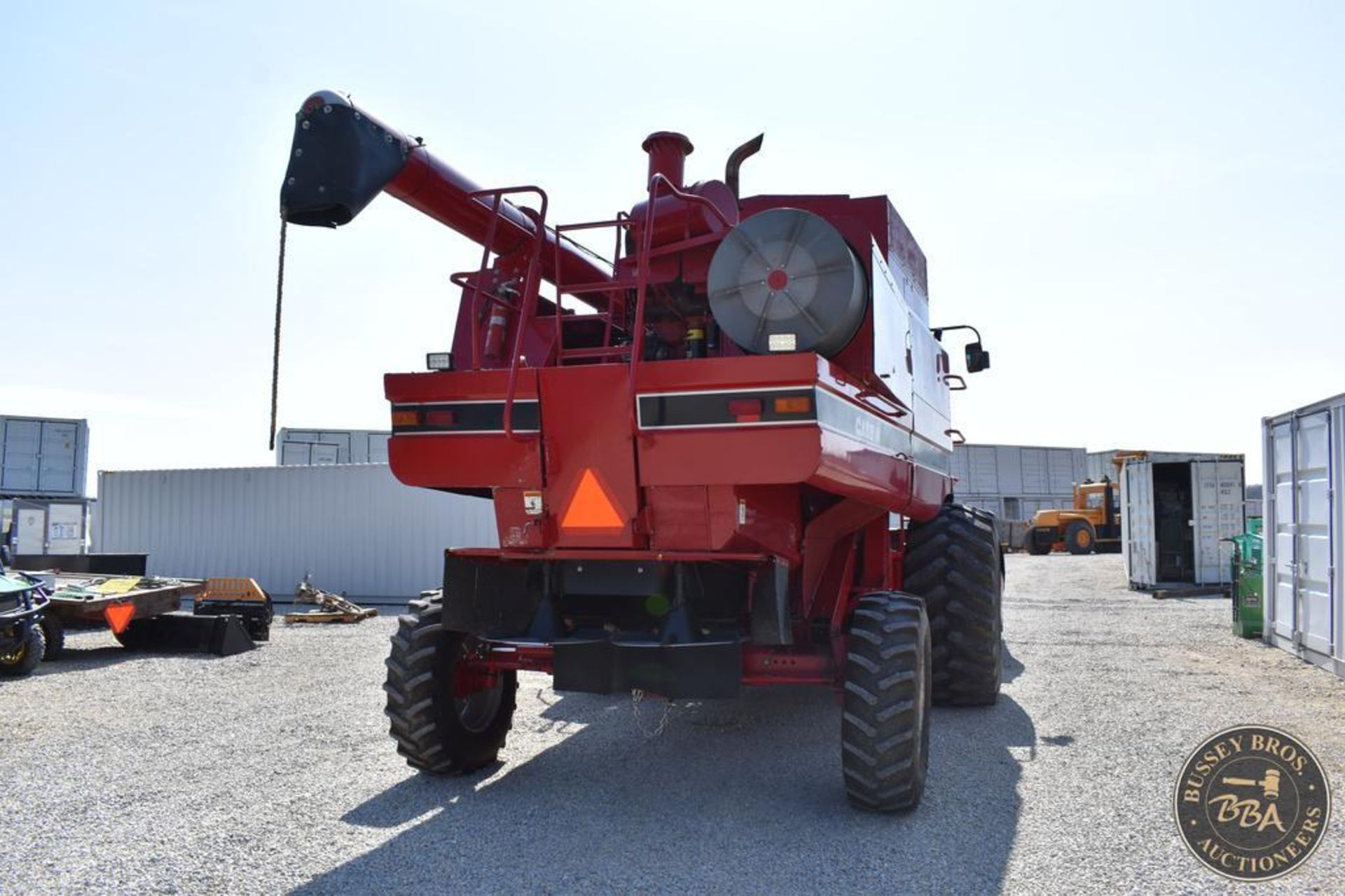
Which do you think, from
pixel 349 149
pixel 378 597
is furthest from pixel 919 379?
pixel 378 597

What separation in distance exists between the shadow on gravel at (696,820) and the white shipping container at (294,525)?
11683 mm

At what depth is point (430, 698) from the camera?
5.22 m

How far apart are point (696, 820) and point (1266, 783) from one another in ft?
9.73

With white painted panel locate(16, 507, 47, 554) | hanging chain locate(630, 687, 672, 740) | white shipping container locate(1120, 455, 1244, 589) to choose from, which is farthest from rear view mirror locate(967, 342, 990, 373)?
white painted panel locate(16, 507, 47, 554)

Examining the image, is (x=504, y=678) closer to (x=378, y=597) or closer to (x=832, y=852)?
(x=832, y=852)

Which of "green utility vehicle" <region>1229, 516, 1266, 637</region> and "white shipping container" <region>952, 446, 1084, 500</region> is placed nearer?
"green utility vehicle" <region>1229, 516, 1266, 637</region>

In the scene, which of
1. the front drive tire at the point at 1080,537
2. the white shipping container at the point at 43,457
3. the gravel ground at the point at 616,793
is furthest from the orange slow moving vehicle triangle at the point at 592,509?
the front drive tire at the point at 1080,537

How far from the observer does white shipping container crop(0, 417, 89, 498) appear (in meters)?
22.7

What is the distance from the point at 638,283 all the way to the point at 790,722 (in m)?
3.63

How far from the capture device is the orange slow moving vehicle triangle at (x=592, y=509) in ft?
15.6

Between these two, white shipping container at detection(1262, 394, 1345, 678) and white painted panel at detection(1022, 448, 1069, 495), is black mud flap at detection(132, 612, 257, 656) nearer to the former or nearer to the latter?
white shipping container at detection(1262, 394, 1345, 678)

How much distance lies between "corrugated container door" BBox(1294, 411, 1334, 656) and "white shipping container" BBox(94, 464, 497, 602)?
12288 millimetres

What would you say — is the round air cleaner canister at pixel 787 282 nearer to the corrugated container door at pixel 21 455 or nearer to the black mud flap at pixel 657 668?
the black mud flap at pixel 657 668

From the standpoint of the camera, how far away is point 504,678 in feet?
19.2
